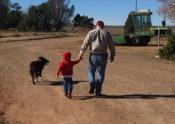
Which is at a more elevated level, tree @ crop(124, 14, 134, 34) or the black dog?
tree @ crop(124, 14, 134, 34)

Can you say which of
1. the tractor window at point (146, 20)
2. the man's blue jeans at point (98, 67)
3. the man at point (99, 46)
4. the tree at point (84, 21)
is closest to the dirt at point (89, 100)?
the man's blue jeans at point (98, 67)

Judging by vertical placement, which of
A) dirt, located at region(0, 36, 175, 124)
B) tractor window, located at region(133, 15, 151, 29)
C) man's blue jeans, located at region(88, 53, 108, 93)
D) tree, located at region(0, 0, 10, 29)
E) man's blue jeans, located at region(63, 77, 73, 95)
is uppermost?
tree, located at region(0, 0, 10, 29)

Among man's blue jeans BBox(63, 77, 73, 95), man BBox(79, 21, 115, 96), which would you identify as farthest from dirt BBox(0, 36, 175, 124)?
man BBox(79, 21, 115, 96)

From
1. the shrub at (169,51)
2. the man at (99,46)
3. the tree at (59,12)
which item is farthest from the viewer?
the tree at (59,12)

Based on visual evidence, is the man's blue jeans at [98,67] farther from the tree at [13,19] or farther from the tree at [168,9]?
the tree at [13,19]

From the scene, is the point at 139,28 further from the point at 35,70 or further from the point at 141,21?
the point at 35,70

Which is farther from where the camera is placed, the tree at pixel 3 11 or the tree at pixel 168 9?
the tree at pixel 3 11

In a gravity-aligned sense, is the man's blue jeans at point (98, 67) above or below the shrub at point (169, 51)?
above

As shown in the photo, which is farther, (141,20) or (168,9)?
(141,20)

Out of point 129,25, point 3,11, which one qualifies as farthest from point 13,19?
point 129,25

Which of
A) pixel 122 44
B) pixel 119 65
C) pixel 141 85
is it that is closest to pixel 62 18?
pixel 122 44

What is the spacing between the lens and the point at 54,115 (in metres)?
10.8

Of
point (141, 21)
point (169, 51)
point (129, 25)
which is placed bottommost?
A: point (169, 51)

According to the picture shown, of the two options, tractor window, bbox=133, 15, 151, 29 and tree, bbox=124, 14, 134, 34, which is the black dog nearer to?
tractor window, bbox=133, 15, 151, 29
